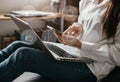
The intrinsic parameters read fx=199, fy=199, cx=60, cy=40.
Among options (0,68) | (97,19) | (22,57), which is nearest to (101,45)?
(97,19)

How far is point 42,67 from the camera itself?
47.6 inches

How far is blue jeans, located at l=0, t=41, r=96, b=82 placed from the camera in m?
1.18

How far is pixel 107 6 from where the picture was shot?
1248mm

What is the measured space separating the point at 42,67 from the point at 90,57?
30 centimetres

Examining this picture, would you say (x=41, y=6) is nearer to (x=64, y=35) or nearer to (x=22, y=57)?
(x=64, y=35)

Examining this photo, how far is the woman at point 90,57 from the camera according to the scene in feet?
3.86

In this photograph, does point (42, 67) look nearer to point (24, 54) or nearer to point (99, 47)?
point (24, 54)

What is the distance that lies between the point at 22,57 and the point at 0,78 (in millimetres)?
179

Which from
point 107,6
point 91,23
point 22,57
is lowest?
point 22,57
